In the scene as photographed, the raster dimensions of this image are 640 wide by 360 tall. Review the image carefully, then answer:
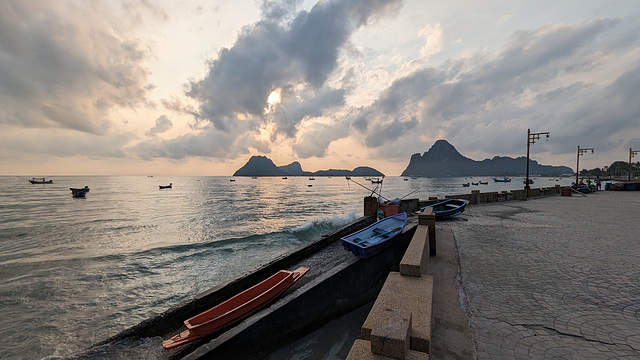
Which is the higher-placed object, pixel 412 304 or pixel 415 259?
pixel 415 259

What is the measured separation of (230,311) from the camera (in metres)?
6.39

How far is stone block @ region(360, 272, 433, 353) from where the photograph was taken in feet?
9.88

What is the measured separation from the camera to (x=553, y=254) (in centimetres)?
766

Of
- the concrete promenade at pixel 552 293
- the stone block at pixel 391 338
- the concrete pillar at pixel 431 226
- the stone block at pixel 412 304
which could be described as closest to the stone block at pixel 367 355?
the stone block at pixel 391 338

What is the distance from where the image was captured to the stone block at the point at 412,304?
9.88 ft

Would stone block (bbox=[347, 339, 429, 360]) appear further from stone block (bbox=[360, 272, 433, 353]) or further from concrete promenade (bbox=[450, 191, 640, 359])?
concrete promenade (bbox=[450, 191, 640, 359])

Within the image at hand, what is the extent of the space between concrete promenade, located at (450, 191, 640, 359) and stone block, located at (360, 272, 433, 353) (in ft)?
2.86

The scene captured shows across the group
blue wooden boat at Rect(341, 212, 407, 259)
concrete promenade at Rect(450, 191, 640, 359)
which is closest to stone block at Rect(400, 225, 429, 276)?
concrete promenade at Rect(450, 191, 640, 359)

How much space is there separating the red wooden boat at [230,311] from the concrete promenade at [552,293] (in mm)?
4948

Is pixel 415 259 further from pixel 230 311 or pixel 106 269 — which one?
pixel 106 269

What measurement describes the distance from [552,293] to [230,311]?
745 centimetres

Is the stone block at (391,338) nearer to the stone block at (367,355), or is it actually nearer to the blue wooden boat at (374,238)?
the stone block at (367,355)

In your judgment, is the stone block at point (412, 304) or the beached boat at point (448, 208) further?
the beached boat at point (448, 208)

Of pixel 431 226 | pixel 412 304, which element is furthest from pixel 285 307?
pixel 431 226
